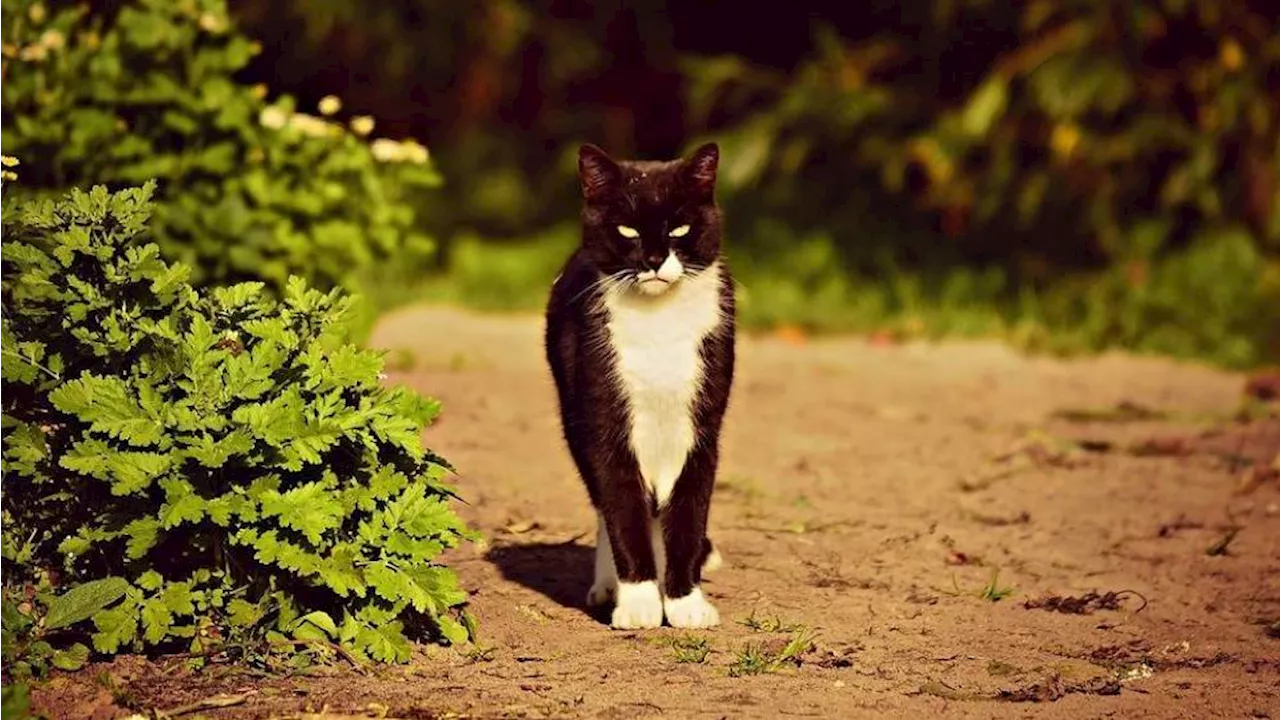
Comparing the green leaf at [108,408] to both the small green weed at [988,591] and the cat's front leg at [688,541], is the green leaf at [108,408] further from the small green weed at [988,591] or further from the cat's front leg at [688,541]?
the small green weed at [988,591]

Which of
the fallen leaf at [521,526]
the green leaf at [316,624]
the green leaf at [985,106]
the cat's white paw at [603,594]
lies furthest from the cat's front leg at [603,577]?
the green leaf at [985,106]

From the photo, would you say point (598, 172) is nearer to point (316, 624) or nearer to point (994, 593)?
point (316, 624)

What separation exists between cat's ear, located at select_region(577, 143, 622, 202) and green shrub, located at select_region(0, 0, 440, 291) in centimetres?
166

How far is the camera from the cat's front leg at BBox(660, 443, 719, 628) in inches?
172

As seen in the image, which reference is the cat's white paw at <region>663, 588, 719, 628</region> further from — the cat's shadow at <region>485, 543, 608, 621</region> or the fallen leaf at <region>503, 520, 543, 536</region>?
the fallen leaf at <region>503, 520, 543, 536</region>

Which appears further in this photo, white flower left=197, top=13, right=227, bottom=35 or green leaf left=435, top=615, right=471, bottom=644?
white flower left=197, top=13, right=227, bottom=35

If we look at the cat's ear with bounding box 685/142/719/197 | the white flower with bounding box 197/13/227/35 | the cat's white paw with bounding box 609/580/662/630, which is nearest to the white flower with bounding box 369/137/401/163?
the white flower with bounding box 197/13/227/35

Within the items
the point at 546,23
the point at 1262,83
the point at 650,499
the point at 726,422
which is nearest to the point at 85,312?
the point at 650,499

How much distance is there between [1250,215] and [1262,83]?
0.73 metres

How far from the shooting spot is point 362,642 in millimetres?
4035

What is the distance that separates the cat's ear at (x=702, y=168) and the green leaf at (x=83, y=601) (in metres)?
1.66

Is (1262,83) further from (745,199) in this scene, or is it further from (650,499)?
(650,499)

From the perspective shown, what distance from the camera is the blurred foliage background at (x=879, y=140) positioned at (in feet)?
30.6

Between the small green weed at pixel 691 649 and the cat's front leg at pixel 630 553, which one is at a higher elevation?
the cat's front leg at pixel 630 553
